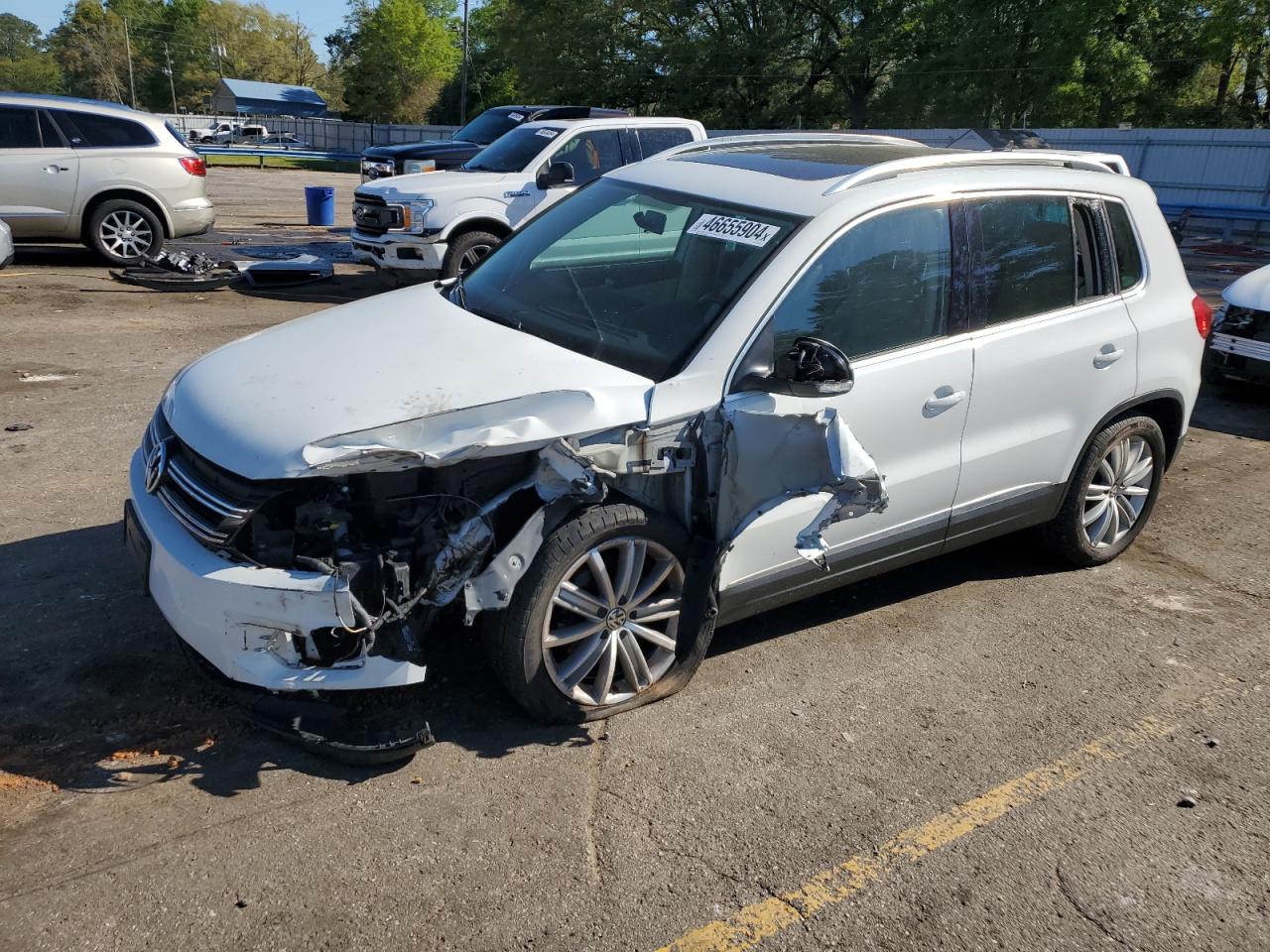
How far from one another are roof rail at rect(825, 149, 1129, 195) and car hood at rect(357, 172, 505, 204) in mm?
7236

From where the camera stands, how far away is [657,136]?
38.0ft

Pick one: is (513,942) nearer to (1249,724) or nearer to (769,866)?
(769,866)

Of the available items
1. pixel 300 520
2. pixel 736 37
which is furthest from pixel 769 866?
pixel 736 37

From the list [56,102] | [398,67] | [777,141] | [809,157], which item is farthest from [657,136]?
[398,67]

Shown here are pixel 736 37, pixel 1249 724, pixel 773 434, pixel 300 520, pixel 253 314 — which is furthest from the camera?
pixel 736 37

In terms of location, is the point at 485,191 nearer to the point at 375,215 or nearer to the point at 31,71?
the point at 375,215

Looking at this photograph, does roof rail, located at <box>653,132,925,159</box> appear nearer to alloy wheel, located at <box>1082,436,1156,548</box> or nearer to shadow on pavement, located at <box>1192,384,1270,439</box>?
alloy wheel, located at <box>1082,436,1156,548</box>

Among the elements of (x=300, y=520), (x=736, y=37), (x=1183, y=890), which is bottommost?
(x=1183, y=890)

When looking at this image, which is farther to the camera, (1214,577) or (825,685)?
(1214,577)

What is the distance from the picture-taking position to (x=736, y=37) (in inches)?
1793

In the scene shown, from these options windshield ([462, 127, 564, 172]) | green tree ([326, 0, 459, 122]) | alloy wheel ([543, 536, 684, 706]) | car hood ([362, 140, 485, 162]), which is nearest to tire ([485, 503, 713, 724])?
alloy wheel ([543, 536, 684, 706])

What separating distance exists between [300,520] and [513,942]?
4.50 feet

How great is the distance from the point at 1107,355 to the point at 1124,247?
0.57 metres

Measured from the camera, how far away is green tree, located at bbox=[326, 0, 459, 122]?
78875 mm
